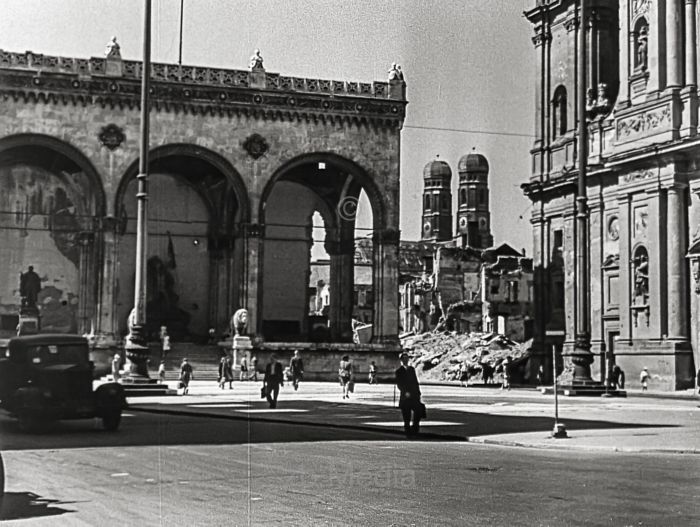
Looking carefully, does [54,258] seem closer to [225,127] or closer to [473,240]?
[225,127]

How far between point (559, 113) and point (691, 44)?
40.4 ft

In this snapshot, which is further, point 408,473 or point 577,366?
point 577,366

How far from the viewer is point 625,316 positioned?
45625 millimetres

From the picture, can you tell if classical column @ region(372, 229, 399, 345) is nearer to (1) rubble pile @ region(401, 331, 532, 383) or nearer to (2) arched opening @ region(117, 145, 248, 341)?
(1) rubble pile @ region(401, 331, 532, 383)

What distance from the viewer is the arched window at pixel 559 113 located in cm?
5359

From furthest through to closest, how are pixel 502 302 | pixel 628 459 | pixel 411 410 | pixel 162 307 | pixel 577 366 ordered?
1. pixel 502 302
2. pixel 162 307
3. pixel 577 366
4. pixel 411 410
5. pixel 628 459

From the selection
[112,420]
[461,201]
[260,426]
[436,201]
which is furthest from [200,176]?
[436,201]

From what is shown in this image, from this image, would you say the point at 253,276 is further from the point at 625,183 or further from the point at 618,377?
the point at 618,377

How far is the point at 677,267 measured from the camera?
4284 centimetres

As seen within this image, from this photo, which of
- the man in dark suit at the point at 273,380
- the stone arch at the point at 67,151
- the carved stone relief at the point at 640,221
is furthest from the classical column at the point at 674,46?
the stone arch at the point at 67,151

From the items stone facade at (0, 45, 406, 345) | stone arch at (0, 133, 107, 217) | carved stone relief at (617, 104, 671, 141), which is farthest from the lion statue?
carved stone relief at (617, 104, 671, 141)

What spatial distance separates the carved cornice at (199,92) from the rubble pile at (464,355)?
497 inches

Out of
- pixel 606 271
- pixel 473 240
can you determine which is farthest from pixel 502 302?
pixel 473 240

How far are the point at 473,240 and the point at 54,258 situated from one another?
10440cm
